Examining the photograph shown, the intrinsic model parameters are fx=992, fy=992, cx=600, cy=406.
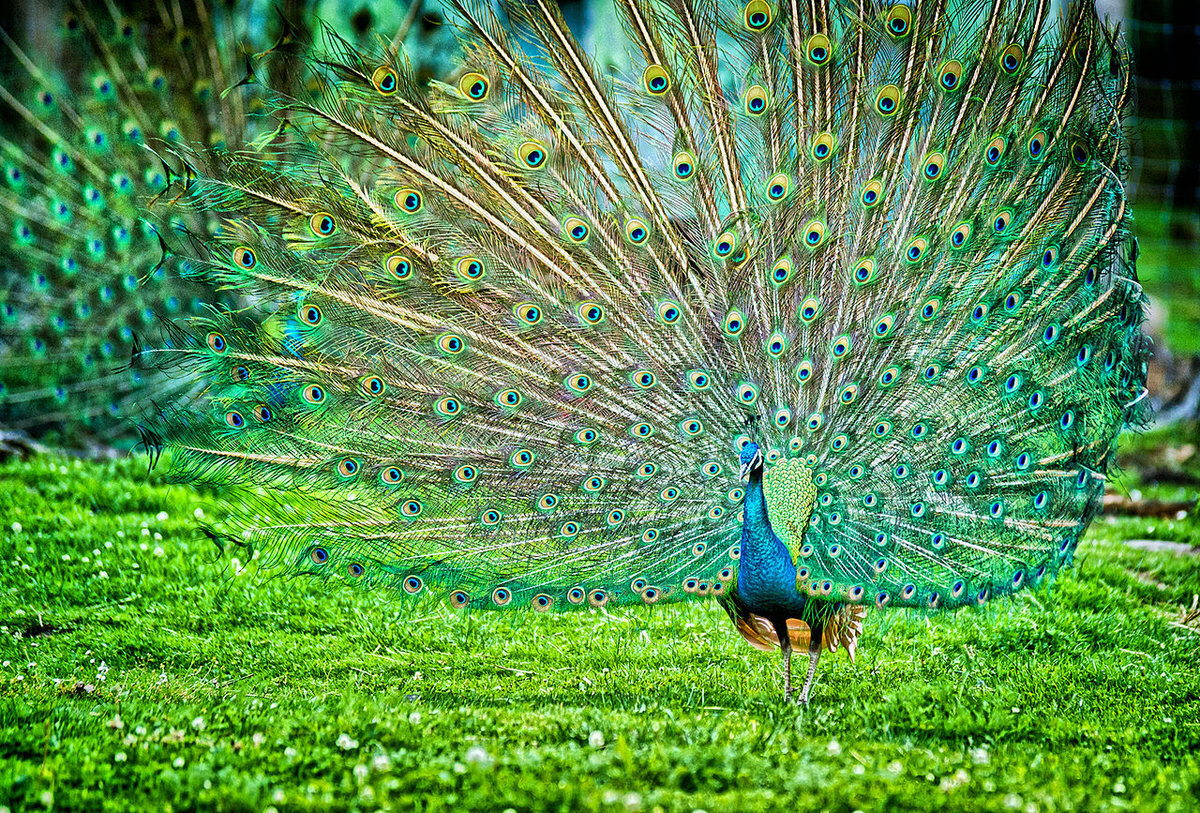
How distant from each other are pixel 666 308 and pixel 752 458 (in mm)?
914

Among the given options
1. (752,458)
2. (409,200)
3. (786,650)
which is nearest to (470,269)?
(409,200)

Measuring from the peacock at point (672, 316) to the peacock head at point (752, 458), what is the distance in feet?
0.23

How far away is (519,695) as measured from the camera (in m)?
6.02

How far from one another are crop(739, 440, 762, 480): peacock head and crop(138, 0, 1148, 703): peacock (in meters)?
0.07

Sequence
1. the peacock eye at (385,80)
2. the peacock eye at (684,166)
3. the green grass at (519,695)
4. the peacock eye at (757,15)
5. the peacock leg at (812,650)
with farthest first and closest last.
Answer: the peacock leg at (812,650), the peacock eye at (684,166), the peacock eye at (757,15), the peacock eye at (385,80), the green grass at (519,695)

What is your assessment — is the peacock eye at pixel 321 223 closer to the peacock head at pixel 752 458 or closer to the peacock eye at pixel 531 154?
the peacock eye at pixel 531 154

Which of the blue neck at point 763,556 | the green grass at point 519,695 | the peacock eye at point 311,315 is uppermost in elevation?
the peacock eye at point 311,315

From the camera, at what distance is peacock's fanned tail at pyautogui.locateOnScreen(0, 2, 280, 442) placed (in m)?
9.45

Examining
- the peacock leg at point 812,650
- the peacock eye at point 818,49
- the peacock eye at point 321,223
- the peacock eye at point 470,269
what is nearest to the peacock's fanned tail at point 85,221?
the peacock eye at point 321,223

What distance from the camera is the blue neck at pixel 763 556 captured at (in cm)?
527

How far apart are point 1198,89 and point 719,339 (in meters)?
13.7

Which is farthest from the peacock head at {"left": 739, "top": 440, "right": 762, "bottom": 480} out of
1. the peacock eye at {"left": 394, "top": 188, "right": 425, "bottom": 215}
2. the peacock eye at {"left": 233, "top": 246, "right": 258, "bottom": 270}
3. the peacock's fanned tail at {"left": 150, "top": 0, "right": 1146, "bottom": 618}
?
the peacock eye at {"left": 233, "top": 246, "right": 258, "bottom": 270}

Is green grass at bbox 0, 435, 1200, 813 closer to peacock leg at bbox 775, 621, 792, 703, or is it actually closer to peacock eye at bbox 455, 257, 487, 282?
peacock leg at bbox 775, 621, 792, 703

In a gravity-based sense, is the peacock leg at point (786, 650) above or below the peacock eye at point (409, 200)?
below
